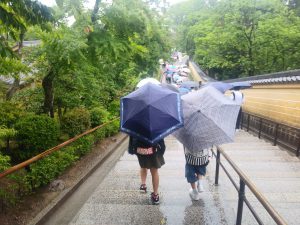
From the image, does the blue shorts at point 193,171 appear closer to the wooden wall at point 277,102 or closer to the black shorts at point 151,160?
the black shorts at point 151,160

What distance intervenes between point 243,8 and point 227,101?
56.4 feet

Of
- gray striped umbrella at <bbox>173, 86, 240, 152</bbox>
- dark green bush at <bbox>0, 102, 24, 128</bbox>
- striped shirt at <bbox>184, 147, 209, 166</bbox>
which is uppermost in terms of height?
gray striped umbrella at <bbox>173, 86, 240, 152</bbox>

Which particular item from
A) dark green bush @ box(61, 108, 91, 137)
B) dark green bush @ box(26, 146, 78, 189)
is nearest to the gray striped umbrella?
dark green bush @ box(26, 146, 78, 189)

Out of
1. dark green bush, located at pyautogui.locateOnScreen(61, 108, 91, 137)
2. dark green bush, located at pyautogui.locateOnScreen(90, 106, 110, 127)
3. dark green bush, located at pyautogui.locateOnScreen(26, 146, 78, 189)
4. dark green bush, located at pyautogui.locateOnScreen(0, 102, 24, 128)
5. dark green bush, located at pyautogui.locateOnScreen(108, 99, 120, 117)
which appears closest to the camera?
dark green bush, located at pyautogui.locateOnScreen(26, 146, 78, 189)

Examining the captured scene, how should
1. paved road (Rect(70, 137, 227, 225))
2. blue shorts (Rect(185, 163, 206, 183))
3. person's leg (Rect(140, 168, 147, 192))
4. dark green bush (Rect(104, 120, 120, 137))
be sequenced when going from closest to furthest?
paved road (Rect(70, 137, 227, 225))
blue shorts (Rect(185, 163, 206, 183))
person's leg (Rect(140, 168, 147, 192))
dark green bush (Rect(104, 120, 120, 137))

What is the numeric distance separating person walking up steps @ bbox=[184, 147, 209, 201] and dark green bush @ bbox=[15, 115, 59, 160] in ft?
10.0

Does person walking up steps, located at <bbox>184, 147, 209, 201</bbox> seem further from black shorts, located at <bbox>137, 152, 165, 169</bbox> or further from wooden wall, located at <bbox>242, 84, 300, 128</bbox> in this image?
wooden wall, located at <bbox>242, 84, 300, 128</bbox>

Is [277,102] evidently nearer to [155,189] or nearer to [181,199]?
[181,199]

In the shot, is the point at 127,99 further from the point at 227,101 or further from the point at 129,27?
the point at 129,27

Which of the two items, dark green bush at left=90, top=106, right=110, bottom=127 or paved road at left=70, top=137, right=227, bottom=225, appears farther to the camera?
dark green bush at left=90, top=106, right=110, bottom=127

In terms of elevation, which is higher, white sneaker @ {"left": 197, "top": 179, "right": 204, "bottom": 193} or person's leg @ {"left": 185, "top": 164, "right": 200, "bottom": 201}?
person's leg @ {"left": 185, "top": 164, "right": 200, "bottom": 201}

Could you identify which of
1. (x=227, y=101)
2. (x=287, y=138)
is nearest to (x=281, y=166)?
(x=287, y=138)

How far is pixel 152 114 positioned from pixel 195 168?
1.31 metres

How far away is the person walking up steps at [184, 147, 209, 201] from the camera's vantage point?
14.6 feet
